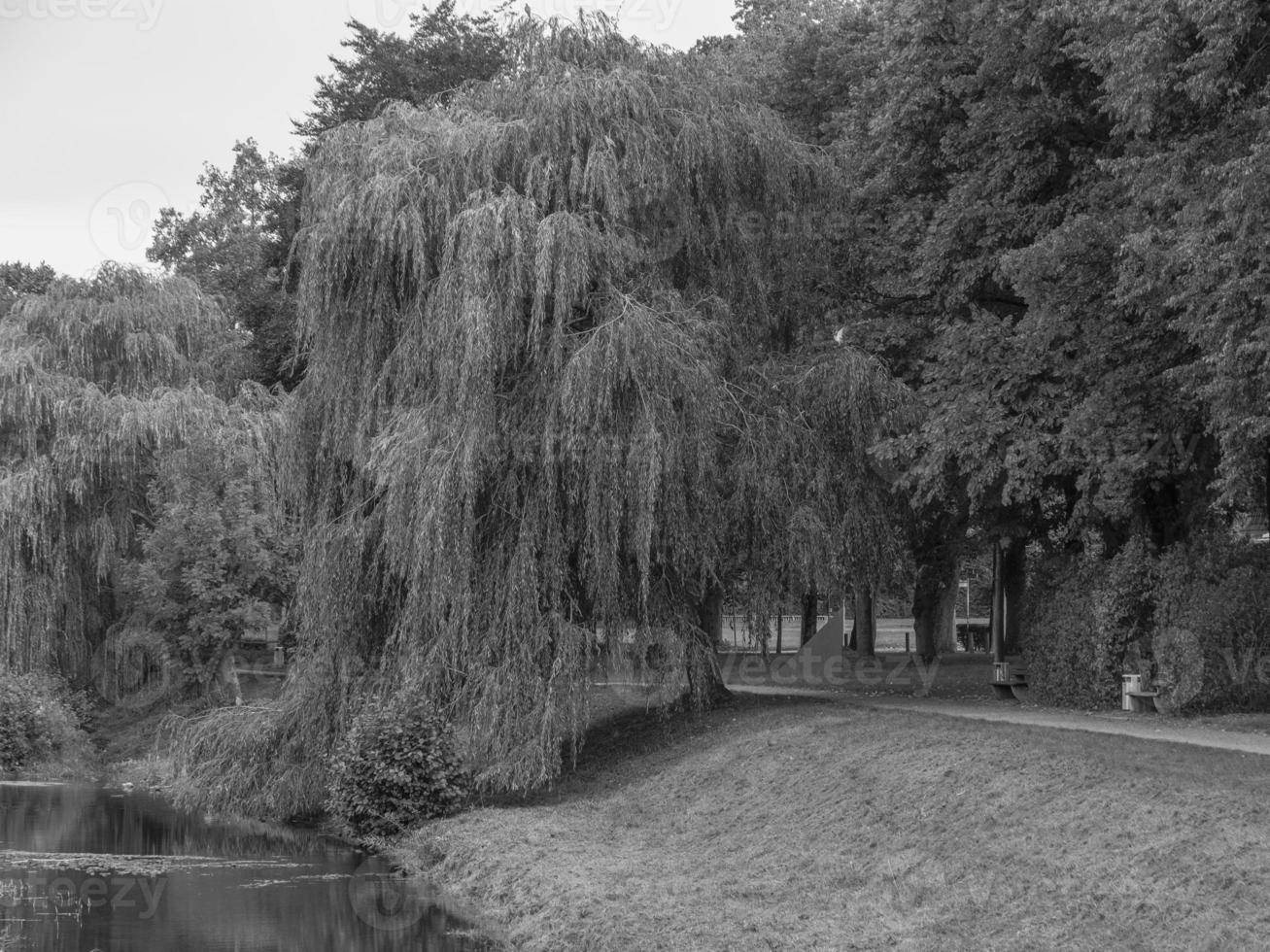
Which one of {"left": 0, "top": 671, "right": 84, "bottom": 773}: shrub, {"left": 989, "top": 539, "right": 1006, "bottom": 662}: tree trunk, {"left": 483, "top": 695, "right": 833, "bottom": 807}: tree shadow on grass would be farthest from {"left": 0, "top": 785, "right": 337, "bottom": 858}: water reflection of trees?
{"left": 989, "top": 539, "right": 1006, "bottom": 662}: tree trunk

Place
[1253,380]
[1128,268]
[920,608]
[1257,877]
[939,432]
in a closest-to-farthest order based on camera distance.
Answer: [1257,877], [1253,380], [1128,268], [939,432], [920,608]

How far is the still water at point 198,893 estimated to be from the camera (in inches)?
569

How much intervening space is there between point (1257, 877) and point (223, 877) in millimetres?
11988

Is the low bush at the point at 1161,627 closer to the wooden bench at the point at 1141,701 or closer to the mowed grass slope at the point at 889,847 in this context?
the wooden bench at the point at 1141,701

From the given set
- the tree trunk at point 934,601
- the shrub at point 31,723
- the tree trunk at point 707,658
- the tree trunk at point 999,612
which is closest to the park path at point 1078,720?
the tree trunk at point 707,658

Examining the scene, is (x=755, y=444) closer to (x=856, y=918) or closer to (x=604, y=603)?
(x=604, y=603)

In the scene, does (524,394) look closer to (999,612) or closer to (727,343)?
(727,343)

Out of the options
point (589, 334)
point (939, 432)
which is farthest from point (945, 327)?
point (589, 334)

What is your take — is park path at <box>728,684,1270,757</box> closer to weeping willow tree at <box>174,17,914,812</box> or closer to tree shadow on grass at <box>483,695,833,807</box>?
tree shadow on grass at <box>483,695,833,807</box>

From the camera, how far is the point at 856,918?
495 inches

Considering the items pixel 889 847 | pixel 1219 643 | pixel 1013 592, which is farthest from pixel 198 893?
pixel 1013 592

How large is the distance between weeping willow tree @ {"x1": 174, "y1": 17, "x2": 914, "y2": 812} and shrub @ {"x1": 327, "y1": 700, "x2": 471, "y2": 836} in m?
0.39

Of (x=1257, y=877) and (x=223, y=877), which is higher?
(x=1257, y=877)

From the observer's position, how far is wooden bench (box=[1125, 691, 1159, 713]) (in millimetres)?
21000
